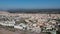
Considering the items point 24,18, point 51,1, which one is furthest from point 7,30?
point 51,1

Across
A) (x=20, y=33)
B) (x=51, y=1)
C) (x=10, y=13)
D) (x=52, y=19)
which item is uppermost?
(x=51, y=1)

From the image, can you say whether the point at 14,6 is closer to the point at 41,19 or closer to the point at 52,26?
the point at 41,19

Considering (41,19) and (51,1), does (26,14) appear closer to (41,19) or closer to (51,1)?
(41,19)

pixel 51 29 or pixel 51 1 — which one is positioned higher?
pixel 51 1

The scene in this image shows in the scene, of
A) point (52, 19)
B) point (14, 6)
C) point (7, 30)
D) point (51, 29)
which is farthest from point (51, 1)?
point (7, 30)

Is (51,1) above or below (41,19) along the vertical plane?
above
